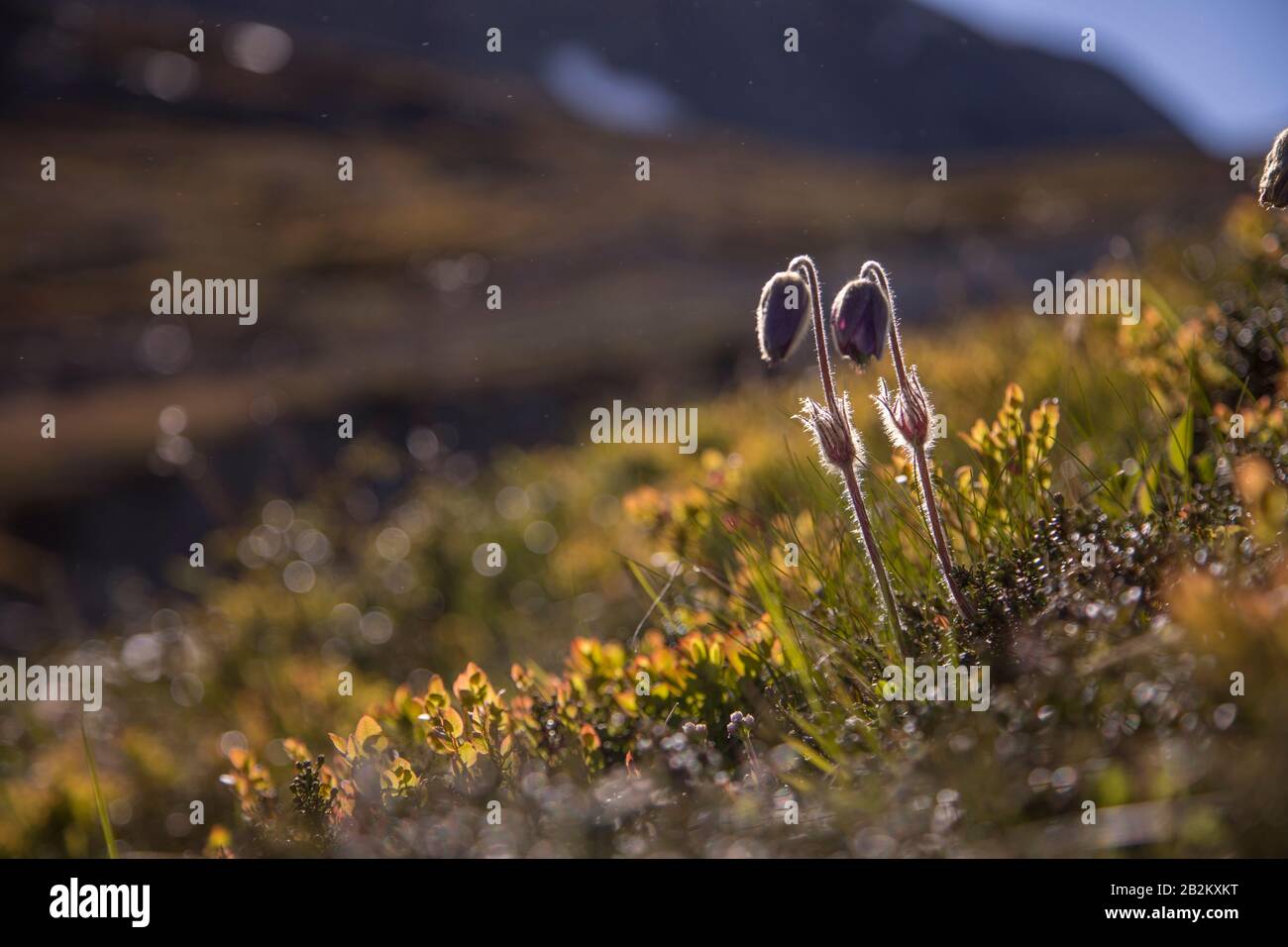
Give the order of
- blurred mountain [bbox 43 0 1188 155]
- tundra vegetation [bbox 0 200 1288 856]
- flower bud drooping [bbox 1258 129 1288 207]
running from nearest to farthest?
tundra vegetation [bbox 0 200 1288 856], flower bud drooping [bbox 1258 129 1288 207], blurred mountain [bbox 43 0 1188 155]

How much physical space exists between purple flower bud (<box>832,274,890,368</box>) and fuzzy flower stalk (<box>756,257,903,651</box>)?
109mm

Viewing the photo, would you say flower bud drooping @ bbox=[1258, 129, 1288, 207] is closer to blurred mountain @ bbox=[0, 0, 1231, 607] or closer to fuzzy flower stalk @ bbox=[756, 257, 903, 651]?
fuzzy flower stalk @ bbox=[756, 257, 903, 651]

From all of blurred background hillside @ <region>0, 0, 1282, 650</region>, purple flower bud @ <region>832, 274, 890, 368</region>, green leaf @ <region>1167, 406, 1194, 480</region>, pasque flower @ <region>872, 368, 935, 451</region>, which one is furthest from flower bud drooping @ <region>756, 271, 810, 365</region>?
blurred background hillside @ <region>0, 0, 1282, 650</region>

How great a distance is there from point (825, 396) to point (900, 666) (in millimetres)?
726

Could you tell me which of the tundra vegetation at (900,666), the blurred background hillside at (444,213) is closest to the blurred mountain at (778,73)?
the blurred background hillside at (444,213)

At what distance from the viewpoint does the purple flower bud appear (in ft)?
7.82

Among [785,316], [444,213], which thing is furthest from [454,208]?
[785,316]

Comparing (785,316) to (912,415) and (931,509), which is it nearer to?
(912,415)

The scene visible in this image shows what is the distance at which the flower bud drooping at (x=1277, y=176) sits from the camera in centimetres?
245

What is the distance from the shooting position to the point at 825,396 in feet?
8.38

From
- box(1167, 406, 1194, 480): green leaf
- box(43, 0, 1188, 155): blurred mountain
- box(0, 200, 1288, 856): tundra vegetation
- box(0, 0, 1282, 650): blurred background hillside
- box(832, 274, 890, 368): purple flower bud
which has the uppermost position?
box(43, 0, 1188, 155): blurred mountain
